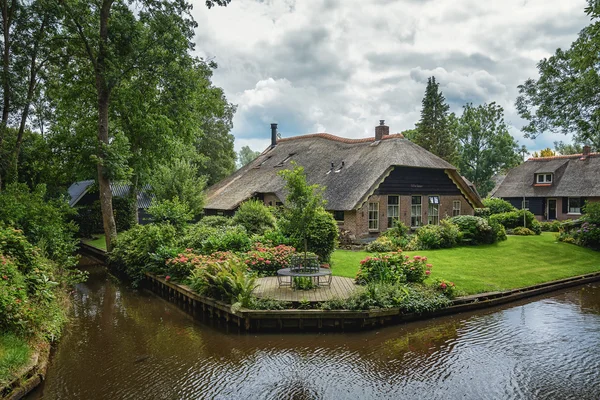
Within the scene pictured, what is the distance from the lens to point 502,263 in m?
16.7

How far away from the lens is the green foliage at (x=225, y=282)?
35.1ft

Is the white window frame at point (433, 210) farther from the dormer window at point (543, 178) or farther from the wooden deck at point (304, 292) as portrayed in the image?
the dormer window at point (543, 178)

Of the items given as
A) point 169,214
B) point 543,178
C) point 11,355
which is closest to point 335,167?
point 169,214

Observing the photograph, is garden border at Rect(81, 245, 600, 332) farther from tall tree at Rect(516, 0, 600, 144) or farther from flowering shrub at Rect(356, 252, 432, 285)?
tall tree at Rect(516, 0, 600, 144)

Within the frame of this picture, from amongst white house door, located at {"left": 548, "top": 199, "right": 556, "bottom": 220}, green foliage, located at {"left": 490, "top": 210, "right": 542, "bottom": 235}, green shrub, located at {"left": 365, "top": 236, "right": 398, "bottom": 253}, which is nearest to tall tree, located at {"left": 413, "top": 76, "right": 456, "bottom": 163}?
white house door, located at {"left": 548, "top": 199, "right": 556, "bottom": 220}

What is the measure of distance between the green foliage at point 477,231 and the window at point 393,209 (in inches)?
125

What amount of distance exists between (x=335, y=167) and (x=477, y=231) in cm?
882

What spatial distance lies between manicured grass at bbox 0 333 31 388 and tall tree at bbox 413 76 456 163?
129ft

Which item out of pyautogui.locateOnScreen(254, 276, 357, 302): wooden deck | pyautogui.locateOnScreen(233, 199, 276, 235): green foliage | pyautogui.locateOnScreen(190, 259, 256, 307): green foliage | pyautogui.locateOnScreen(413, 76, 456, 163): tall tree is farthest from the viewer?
pyautogui.locateOnScreen(413, 76, 456, 163): tall tree

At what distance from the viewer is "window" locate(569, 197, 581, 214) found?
1284 inches

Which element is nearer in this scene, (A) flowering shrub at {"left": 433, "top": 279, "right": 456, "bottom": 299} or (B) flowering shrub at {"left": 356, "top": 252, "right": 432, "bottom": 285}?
(A) flowering shrub at {"left": 433, "top": 279, "right": 456, "bottom": 299}

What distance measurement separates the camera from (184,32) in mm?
17969

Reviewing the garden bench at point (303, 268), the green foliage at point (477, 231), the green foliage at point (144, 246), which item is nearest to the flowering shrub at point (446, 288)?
the garden bench at point (303, 268)

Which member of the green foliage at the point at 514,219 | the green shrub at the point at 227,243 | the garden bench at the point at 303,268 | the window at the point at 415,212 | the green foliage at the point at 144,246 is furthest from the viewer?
the green foliage at the point at 514,219
